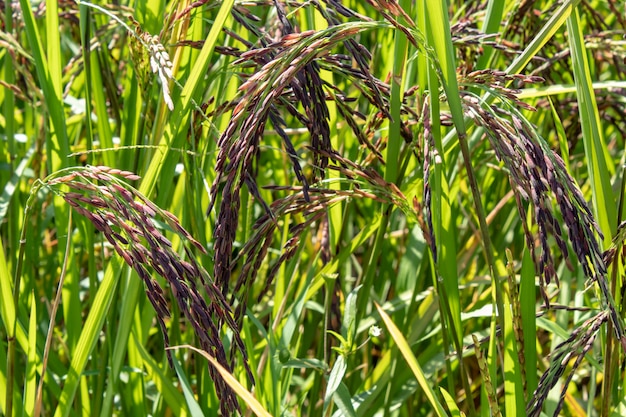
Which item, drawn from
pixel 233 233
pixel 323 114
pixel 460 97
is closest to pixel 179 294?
pixel 233 233

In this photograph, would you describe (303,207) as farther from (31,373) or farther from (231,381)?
(31,373)

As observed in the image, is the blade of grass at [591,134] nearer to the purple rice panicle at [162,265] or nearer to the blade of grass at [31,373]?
the purple rice panicle at [162,265]

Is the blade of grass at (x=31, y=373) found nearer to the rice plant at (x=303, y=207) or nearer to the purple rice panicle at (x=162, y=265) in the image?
the rice plant at (x=303, y=207)

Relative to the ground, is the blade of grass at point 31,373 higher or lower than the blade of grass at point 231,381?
lower

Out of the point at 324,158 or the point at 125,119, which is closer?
the point at 324,158

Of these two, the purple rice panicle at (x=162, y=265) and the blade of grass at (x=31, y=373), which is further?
the blade of grass at (x=31, y=373)

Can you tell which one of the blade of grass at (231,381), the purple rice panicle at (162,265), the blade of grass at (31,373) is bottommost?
the blade of grass at (31,373)

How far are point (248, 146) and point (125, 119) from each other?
0.68 metres

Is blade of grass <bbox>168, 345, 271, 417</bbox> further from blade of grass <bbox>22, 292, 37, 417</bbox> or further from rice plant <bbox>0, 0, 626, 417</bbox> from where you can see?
blade of grass <bbox>22, 292, 37, 417</bbox>

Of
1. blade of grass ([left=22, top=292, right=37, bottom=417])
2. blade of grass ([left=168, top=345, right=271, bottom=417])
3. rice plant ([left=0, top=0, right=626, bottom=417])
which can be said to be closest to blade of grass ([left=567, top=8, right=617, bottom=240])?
rice plant ([left=0, top=0, right=626, bottom=417])

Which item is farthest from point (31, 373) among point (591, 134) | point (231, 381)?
point (591, 134)

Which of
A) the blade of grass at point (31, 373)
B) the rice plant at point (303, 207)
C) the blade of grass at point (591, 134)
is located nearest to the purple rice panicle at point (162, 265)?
the rice plant at point (303, 207)

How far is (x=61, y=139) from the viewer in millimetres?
1396

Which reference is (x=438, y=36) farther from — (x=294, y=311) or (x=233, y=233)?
(x=294, y=311)
